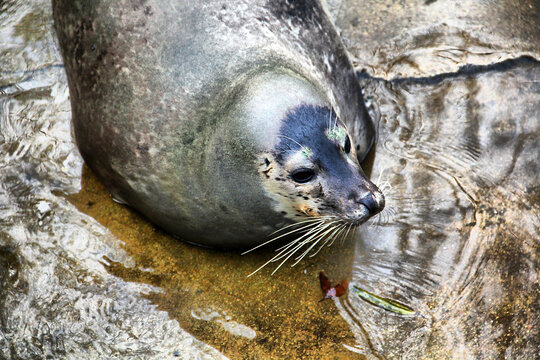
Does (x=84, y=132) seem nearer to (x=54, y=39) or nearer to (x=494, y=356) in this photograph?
(x=54, y=39)

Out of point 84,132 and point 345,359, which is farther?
point 84,132

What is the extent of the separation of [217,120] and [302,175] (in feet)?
1.83

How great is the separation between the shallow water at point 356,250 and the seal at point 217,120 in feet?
0.97

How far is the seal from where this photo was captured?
3.46m

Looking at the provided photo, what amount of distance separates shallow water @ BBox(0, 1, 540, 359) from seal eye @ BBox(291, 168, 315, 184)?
657mm

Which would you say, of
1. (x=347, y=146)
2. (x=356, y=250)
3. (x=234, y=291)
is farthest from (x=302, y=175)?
(x=234, y=291)

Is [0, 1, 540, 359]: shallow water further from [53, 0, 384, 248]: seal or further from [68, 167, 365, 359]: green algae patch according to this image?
[53, 0, 384, 248]: seal

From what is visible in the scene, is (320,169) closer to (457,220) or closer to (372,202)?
(372,202)

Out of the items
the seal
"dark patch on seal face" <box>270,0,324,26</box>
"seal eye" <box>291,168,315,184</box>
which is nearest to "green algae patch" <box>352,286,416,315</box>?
the seal

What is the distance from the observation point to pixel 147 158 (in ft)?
12.3

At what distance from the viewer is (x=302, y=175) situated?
3.46 metres

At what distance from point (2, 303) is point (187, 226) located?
1.09 meters

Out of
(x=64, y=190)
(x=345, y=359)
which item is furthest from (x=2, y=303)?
(x=345, y=359)

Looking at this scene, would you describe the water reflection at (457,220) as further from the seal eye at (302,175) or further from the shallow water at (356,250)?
the seal eye at (302,175)
